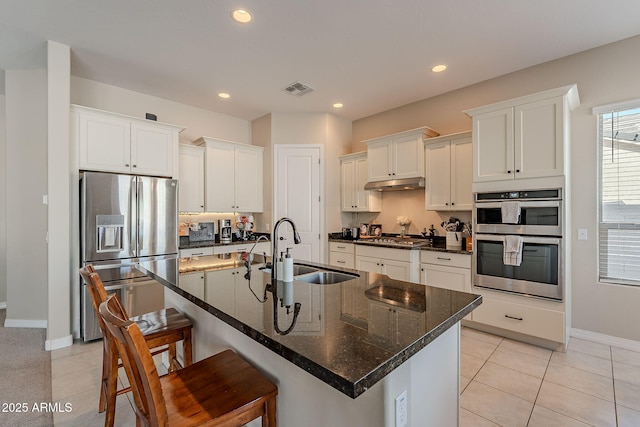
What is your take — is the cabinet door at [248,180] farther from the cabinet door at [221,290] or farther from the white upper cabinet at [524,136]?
the white upper cabinet at [524,136]

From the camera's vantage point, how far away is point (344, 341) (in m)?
0.93

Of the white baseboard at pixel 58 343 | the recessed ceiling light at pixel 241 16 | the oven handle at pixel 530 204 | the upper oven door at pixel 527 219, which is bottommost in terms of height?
the white baseboard at pixel 58 343

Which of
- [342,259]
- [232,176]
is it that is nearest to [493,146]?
[342,259]

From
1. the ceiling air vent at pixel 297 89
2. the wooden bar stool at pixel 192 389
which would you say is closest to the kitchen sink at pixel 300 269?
the wooden bar stool at pixel 192 389

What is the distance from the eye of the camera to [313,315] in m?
1.18

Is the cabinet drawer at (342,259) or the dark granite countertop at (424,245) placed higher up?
the dark granite countertop at (424,245)

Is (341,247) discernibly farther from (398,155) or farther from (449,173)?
(449,173)

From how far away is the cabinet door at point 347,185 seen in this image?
4777 millimetres

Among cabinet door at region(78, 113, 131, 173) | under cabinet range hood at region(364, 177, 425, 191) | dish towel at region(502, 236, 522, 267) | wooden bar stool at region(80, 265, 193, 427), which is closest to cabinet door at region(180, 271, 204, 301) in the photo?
wooden bar stool at region(80, 265, 193, 427)

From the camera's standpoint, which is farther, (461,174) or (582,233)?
(461,174)

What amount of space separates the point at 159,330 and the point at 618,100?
4.37 meters

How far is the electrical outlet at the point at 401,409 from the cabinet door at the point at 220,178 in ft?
12.7

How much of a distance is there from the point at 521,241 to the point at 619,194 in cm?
105

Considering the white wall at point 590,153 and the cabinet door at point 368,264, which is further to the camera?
the cabinet door at point 368,264
